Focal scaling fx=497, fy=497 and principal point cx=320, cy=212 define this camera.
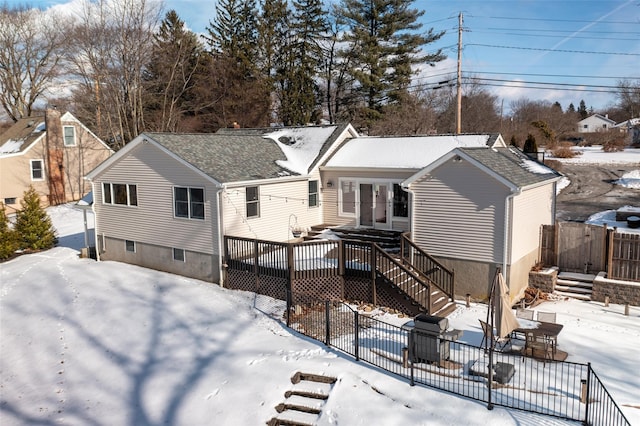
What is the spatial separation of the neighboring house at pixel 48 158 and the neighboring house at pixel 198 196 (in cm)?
1605

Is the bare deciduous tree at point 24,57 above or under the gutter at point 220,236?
above

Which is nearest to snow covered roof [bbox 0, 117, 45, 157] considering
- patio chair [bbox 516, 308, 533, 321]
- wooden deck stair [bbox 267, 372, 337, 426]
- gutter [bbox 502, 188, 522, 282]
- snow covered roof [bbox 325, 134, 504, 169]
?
snow covered roof [bbox 325, 134, 504, 169]

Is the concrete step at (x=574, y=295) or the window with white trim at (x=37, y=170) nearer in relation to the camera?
the concrete step at (x=574, y=295)

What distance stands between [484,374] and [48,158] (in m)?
33.6

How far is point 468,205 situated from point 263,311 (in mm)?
7465

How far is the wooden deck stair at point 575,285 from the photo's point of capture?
1740cm

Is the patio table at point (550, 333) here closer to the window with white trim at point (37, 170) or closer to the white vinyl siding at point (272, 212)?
the white vinyl siding at point (272, 212)

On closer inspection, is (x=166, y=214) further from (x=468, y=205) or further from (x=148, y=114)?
(x=148, y=114)

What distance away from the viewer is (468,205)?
53.7ft

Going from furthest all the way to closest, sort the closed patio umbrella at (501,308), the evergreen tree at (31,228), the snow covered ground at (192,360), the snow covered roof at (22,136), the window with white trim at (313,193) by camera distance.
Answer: the snow covered roof at (22,136) < the evergreen tree at (31,228) < the window with white trim at (313,193) < the closed patio umbrella at (501,308) < the snow covered ground at (192,360)

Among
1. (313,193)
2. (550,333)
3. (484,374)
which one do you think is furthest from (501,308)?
(313,193)

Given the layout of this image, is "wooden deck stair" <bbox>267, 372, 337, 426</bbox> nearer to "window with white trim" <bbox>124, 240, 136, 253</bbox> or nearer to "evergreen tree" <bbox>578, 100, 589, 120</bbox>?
"window with white trim" <bbox>124, 240, 136, 253</bbox>

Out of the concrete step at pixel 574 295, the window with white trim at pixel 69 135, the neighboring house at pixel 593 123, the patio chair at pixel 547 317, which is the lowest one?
the concrete step at pixel 574 295

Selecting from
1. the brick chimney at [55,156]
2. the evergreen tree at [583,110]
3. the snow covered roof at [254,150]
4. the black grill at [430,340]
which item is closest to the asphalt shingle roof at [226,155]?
the snow covered roof at [254,150]
